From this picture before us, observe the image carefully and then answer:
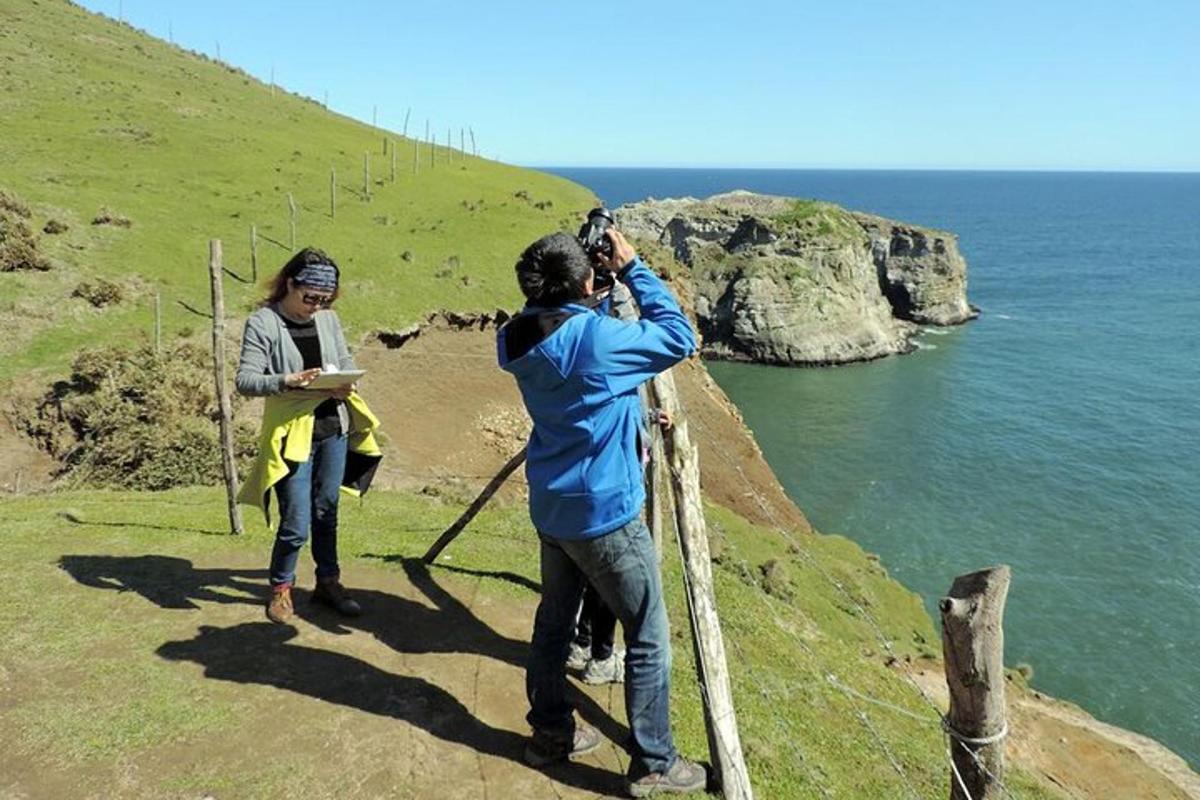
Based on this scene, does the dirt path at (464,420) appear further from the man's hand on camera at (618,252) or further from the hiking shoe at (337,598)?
the man's hand on camera at (618,252)

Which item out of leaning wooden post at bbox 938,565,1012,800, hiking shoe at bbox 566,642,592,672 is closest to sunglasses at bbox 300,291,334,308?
hiking shoe at bbox 566,642,592,672

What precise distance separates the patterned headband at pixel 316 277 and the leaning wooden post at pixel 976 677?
5.14 metres

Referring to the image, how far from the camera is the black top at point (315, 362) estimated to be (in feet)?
21.3

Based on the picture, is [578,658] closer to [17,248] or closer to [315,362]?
[315,362]

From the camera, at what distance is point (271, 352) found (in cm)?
632

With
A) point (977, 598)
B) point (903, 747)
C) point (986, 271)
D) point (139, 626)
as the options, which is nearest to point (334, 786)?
point (139, 626)

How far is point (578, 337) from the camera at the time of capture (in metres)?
4.10

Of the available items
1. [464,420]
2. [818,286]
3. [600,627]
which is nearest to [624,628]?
[600,627]

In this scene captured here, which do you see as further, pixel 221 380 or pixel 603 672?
pixel 221 380

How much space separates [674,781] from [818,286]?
68.1m

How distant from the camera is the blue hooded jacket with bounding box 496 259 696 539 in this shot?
13.5ft

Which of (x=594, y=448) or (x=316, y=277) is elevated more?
(x=316, y=277)

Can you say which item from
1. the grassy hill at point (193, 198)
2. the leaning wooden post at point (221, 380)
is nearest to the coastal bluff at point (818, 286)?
the grassy hill at point (193, 198)

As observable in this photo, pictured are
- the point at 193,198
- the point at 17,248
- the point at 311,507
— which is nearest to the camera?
the point at 311,507
